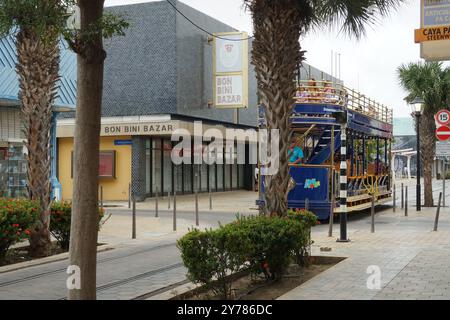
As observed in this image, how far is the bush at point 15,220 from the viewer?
1030cm

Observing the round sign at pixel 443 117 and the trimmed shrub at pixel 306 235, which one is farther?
the round sign at pixel 443 117

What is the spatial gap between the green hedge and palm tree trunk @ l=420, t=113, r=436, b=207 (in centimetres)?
1748

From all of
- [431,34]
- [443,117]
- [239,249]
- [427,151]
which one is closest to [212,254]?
[239,249]

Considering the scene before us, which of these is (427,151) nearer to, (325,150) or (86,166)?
(325,150)

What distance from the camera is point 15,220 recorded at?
34.2ft

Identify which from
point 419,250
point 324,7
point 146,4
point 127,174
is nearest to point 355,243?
point 419,250

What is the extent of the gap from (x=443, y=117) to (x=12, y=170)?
544 inches

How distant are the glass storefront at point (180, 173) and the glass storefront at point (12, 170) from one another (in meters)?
8.76

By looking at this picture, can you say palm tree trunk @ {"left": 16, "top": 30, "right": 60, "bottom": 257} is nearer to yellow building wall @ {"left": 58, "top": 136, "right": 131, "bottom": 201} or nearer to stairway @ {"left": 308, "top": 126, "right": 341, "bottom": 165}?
stairway @ {"left": 308, "top": 126, "right": 341, "bottom": 165}

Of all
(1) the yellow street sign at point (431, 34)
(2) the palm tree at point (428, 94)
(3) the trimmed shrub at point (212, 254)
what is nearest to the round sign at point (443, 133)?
(2) the palm tree at point (428, 94)

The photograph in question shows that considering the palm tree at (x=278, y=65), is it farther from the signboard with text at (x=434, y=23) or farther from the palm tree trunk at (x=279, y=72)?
the signboard with text at (x=434, y=23)

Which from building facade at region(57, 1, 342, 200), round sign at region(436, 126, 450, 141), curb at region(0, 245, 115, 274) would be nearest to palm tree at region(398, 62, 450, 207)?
round sign at region(436, 126, 450, 141)

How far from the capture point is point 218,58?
104 feet

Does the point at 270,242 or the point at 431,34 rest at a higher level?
the point at 431,34
